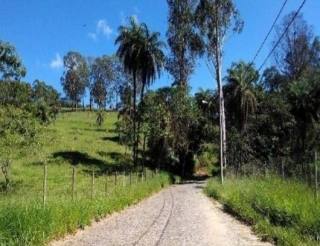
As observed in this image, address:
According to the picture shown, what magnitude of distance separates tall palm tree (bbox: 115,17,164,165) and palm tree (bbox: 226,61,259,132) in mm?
11695

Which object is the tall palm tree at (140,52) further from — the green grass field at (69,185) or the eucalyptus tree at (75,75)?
the eucalyptus tree at (75,75)

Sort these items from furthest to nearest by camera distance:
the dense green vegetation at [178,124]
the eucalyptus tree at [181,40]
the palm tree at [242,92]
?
the palm tree at [242,92] < the eucalyptus tree at [181,40] < the dense green vegetation at [178,124]

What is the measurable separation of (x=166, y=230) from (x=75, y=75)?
110614 mm

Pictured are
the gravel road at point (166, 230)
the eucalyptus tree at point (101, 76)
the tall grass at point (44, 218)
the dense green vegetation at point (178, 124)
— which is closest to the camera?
the tall grass at point (44, 218)

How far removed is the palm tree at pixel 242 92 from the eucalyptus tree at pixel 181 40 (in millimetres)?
6758

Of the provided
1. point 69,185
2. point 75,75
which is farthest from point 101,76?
point 69,185

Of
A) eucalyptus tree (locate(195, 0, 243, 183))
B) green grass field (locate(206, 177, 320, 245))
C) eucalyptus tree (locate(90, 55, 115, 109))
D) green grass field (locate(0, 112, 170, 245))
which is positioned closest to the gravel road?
green grass field (locate(206, 177, 320, 245))

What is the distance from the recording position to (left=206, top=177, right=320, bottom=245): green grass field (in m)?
14.5

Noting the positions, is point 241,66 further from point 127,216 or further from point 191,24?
point 127,216

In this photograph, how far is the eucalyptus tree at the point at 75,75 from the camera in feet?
406

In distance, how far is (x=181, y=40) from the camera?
6131cm

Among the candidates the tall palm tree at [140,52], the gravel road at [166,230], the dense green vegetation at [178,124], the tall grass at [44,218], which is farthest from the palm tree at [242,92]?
the tall grass at [44,218]

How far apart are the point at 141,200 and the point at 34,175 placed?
51.1ft

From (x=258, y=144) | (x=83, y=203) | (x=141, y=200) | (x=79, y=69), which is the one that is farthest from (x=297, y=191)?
(x=79, y=69)
